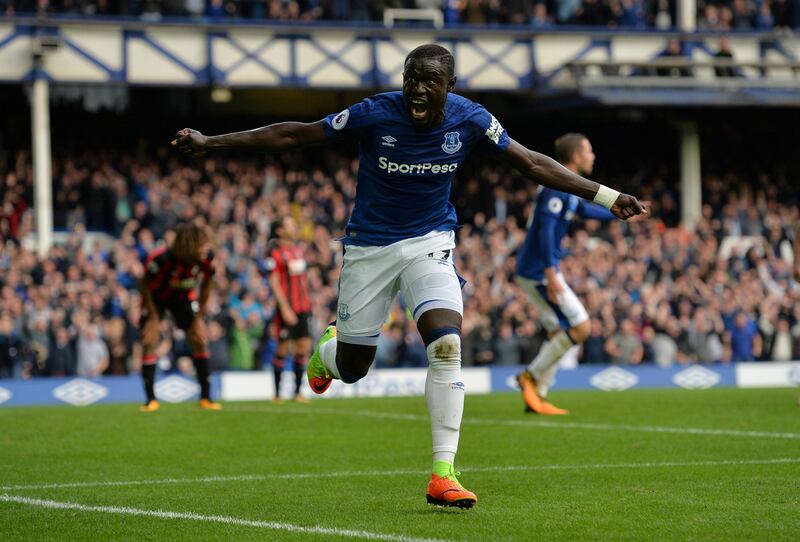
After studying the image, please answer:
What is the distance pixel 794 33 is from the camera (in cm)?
3634

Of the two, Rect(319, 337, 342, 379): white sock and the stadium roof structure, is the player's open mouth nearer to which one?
Rect(319, 337, 342, 379): white sock

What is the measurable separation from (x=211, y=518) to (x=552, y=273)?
7823mm

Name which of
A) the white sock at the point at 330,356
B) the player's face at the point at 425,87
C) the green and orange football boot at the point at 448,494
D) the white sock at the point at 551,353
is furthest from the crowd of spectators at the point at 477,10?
the green and orange football boot at the point at 448,494

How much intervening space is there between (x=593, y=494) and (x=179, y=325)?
9.31 meters

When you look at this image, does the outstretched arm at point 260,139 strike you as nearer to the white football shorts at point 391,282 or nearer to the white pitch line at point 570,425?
the white football shorts at point 391,282

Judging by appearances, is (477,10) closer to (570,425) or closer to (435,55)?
(570,425)

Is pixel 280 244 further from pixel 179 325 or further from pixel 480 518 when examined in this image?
pixel 480 518

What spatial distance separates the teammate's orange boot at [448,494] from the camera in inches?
289

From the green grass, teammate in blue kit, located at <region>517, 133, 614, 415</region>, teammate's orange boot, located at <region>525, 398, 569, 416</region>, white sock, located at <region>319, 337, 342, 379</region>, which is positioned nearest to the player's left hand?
the green grass

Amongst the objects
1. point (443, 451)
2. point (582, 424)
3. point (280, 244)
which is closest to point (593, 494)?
point (443, 451)

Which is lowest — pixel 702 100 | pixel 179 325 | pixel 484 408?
pixel 484 408

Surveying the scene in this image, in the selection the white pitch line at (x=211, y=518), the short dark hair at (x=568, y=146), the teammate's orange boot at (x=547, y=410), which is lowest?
the teammate's orange boot at (x=547, y=410)

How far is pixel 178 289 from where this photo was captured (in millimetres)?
16250

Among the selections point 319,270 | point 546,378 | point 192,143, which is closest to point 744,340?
point 319,270
